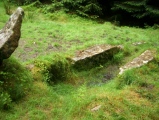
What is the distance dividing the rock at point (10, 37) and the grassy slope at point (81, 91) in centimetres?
110

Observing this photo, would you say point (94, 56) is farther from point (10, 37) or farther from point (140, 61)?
point (10, 37)

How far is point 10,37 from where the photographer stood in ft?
20.0

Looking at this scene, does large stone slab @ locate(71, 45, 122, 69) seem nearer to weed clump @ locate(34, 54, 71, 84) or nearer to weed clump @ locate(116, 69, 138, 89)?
weed clump @ locate(34, 54, 71, 84)

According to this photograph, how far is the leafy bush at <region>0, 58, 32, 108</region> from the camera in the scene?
19.2 feet

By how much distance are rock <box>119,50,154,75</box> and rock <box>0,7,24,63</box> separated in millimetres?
3257

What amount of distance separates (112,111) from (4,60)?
2970 millimetres

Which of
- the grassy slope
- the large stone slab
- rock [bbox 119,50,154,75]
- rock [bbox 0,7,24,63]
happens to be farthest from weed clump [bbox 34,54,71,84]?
rock [bbox 119,50,154,75]

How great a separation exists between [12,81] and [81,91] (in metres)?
1.67

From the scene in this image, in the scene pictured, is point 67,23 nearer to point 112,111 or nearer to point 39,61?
point 39,61

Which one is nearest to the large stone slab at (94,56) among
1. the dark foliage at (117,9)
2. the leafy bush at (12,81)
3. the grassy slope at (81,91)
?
the grassy slope at (81,91)

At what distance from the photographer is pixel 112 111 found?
18.3 feet

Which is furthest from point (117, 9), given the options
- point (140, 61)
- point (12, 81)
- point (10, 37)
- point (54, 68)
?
point (12, 81)

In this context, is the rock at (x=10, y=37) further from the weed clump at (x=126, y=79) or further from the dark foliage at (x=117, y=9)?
the dark foliage at (x=117, y=9)

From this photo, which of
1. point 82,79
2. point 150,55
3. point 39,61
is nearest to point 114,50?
point 150,55
